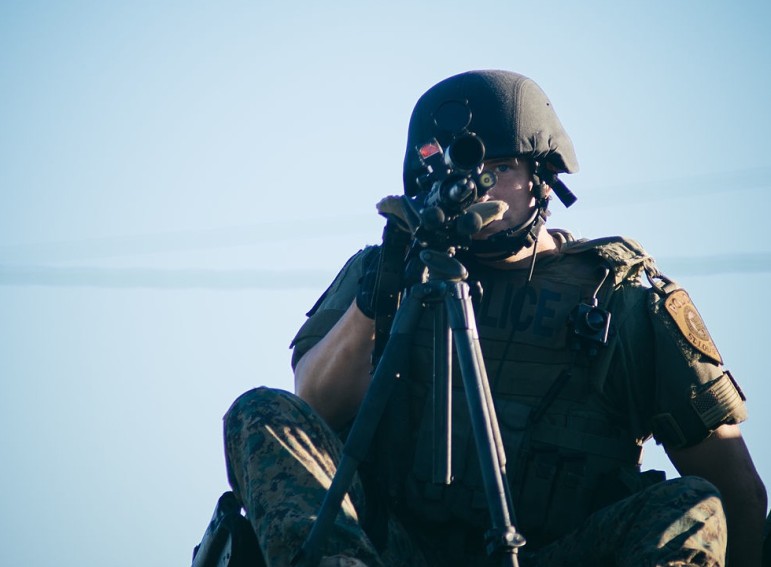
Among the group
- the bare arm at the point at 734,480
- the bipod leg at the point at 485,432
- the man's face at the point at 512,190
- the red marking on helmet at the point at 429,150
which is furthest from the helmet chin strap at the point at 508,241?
the bipod leg at the point at 485,432

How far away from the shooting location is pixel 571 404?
5.46 metres

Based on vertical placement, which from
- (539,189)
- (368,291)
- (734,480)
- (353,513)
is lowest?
(734,480)

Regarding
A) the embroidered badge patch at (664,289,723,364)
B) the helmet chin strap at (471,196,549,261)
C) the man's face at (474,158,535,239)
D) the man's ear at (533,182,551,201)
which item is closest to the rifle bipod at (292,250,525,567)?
the helmet chin strap at (471,196,549,261)

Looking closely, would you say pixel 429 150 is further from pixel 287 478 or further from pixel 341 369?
pixel 287 478

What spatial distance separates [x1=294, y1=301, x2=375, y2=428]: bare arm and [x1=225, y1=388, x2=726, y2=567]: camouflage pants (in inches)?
22.4

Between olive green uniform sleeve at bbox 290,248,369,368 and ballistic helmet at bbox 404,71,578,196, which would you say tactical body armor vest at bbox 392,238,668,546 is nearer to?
olive green uniform sleeve at bbox 290,248,369,368

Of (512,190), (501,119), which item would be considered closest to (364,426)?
(512,190)

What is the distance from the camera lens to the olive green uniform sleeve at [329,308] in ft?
19.6

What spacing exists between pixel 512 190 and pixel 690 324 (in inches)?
45.9

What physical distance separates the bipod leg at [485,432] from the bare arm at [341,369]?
120 cm

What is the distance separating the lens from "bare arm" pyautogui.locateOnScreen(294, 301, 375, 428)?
551 cm

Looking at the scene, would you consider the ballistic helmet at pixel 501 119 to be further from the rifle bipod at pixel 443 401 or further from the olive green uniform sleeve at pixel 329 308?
the rifle bipod at pixel 443 401

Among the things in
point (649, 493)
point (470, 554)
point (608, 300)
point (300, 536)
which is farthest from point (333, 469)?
point (608, 300)

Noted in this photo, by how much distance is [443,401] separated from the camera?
433 centimetres
